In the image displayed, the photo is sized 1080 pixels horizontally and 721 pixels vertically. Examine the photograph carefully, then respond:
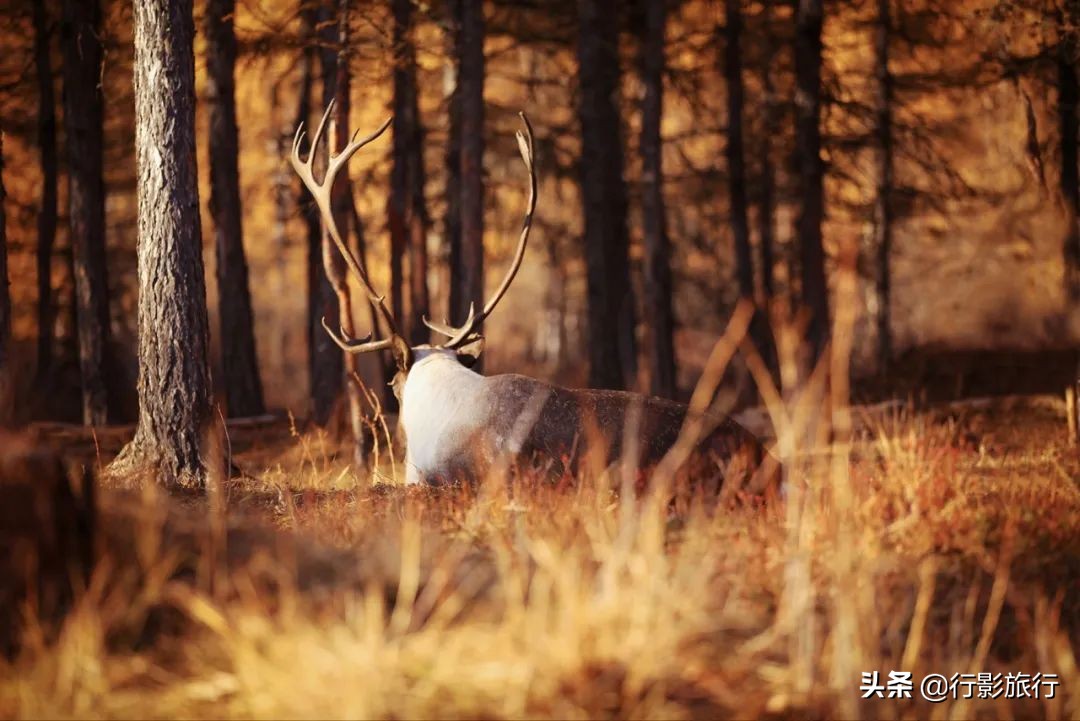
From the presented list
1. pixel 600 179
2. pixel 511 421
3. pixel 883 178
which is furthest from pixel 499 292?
pixel 883 178

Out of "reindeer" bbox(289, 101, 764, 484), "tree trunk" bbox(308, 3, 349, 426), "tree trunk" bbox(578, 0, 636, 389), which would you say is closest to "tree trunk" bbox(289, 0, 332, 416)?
"tree trunk" bbox(308, 3, 349, 426)

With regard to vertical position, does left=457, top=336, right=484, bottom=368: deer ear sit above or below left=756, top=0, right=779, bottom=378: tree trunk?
below

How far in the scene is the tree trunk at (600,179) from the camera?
1555 cm

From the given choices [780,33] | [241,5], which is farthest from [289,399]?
[780,33]

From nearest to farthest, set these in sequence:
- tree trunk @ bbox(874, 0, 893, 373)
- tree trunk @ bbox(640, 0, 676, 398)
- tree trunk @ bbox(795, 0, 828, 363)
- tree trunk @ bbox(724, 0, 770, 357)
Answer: tree trunk @ bbox(795, 0, 828, 363)
tree trunk @ bbox(640, 0, 676, 398)
tree trunk @ bbox(874, 0, 893, 373)
tree trunk @ bbox(724, 0, 770, 357)

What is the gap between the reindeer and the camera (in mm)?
6402

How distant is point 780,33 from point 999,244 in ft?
25.0

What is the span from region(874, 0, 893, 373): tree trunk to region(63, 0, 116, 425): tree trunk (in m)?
11.1

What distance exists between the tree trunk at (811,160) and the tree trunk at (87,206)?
347 inches

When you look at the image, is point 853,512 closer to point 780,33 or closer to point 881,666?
point 881,666

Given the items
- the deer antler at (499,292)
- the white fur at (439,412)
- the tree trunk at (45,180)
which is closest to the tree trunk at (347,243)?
the white fur at (439,412)

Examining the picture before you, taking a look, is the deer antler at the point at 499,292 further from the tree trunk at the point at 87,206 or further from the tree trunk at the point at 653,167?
the tree trunk at the point at 87,206

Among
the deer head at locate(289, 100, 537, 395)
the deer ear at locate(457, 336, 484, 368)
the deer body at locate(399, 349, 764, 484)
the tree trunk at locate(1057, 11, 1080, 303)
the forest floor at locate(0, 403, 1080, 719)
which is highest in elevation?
the tree trunk at locate(1057, 11, 1080, 303)

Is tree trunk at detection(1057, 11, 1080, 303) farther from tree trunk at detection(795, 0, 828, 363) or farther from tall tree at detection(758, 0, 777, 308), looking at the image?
tall tree at detection(758, 0, 777, 308)
